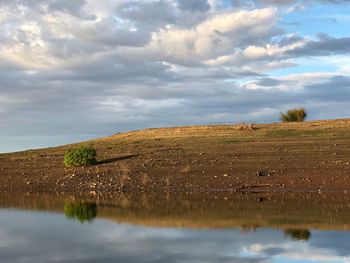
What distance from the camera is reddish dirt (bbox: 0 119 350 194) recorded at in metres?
36.6

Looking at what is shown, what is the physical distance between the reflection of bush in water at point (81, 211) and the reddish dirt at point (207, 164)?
6756 mm

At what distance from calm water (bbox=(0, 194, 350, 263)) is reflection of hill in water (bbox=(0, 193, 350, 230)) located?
0.13 feet

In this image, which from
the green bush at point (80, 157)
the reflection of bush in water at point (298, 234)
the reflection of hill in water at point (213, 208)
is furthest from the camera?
the green bush at point (80, 157)

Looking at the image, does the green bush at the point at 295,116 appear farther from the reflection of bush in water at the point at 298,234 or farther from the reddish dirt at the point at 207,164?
the reflection of bush in water at the point at 298,234

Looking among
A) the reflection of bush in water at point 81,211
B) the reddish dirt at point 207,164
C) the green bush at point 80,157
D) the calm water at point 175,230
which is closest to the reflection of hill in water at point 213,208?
the calm water at point 175,230

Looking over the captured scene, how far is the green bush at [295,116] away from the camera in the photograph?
212 feet

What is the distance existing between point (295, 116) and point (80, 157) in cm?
2959

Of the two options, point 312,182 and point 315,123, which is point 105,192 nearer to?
point 312,182

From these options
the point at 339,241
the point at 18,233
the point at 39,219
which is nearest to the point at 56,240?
the point at 18,233

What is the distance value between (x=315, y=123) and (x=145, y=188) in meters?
26.2

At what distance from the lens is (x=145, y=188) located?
36.5 m

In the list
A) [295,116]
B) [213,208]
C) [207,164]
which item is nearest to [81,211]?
[213,208]

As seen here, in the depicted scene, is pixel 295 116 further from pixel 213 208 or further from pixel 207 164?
pixel 213 208

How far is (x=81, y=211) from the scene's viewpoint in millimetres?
27406
